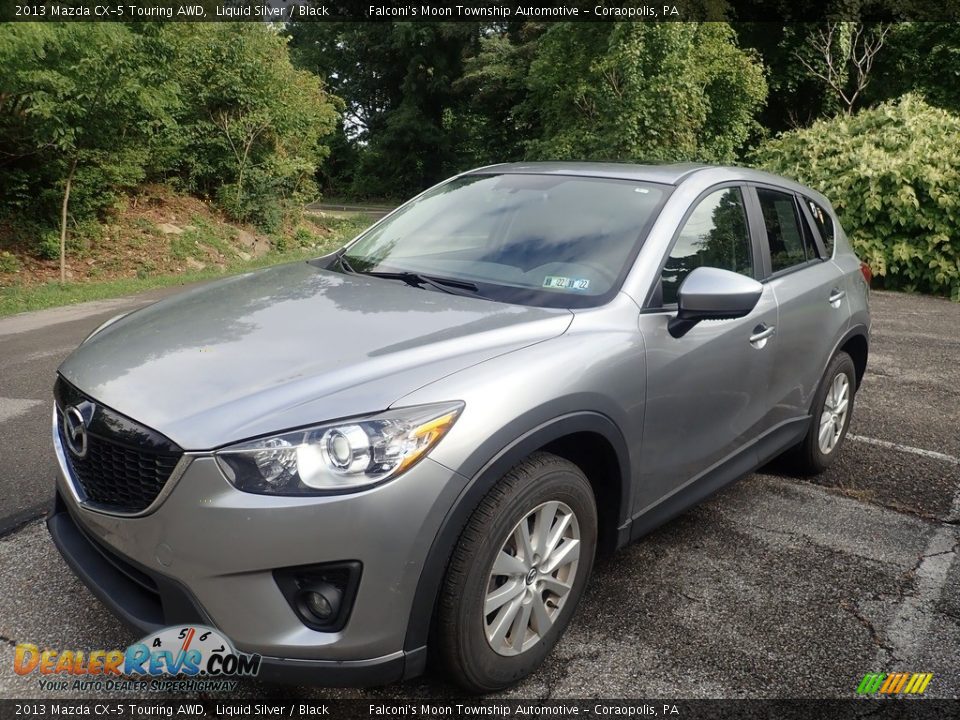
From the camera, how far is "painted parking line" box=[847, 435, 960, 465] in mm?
4766

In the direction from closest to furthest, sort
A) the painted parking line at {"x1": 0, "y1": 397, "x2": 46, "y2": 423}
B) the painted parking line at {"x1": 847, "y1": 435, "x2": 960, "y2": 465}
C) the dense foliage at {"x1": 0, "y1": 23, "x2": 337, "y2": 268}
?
the painted parking line at {"x1": 847, "y1": 435, "x2": 960, "y2": 465} → the painted parking line at {"x1": 0, "y1": 397, "x2": 46, "y2": 423} → the dense foliage at {"x1": 0, "y1": 23, "x2": 337, "y2": 268}

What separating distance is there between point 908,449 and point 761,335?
2.20 metres

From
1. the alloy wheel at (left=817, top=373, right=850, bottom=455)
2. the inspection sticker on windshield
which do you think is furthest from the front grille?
the alloy wheel at (left=817, top=373, right=850, bottom=455)

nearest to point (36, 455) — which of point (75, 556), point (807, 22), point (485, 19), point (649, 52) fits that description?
point (75, 556)

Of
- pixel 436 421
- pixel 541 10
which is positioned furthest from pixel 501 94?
pixel 436 421

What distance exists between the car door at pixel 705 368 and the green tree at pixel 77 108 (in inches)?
325

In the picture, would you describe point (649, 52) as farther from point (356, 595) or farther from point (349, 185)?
point (349, 185)

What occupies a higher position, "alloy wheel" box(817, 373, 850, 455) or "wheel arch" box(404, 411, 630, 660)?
"wheel arch" box(404, 411, 630, 660)

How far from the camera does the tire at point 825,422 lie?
411cm

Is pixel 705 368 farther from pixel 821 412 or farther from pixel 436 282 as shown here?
pixel 821 412

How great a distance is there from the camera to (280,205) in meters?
17.3

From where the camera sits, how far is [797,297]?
12.3 feet

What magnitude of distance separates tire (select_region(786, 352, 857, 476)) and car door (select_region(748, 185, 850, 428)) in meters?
0.12

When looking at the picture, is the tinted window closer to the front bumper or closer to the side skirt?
the side skirt
